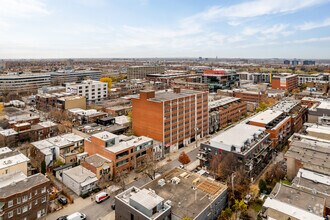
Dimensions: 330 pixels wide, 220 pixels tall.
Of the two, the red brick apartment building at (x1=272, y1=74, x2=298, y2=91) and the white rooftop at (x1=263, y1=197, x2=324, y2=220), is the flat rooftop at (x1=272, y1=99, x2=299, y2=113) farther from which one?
the red brick apartment building at (x1=272, y1=74, x2=298, y2=91)

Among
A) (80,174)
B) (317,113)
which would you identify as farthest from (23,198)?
(317,113)

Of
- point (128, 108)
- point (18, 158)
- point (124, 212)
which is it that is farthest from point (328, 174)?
point (128, 108)

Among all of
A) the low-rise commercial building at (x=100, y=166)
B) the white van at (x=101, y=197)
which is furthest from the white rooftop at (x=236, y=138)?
the white van at (x=101, y=197)

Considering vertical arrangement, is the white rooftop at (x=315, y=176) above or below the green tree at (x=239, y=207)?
above

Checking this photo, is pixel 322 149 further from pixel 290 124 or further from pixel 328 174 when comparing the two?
pixel 290 124

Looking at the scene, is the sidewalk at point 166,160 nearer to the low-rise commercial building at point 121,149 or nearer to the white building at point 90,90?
the low-rise commercial building at point 121,149

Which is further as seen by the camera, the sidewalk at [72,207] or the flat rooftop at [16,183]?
the sidewalk at [72,207]

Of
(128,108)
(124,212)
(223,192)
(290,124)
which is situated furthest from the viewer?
(128,108)
